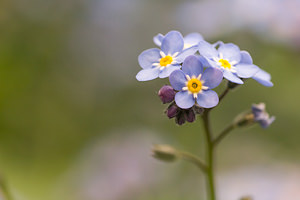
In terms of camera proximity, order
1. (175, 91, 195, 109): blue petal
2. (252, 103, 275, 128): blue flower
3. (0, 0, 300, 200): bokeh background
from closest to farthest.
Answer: (175, 91, 195, 109): blue petal, (252, 103, 275, 128): blue flower, (0, 0, 300, 200): bokeh background

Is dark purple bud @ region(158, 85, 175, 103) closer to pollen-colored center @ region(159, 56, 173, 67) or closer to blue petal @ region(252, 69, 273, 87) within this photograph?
pollen-colored center @ region(159, 56, 173, 67)

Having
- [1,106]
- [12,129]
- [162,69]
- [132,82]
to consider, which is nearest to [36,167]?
[12,129]

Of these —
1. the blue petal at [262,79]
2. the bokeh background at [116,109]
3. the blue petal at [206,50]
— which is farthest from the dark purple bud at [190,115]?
the bokeh background at [116,109]

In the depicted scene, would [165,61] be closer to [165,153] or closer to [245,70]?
[245,70]

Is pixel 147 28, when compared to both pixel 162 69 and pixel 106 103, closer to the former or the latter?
pixel 106 103

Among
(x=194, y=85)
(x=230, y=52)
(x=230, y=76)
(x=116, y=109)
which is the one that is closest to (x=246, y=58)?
(x=230, y=52)

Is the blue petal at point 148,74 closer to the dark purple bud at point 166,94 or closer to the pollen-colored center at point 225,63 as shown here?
the dark purple bud at point 166,94

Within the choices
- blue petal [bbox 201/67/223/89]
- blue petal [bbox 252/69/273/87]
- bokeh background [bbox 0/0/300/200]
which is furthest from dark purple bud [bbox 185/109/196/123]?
bokeh background [bbox 0/0/300/200]
